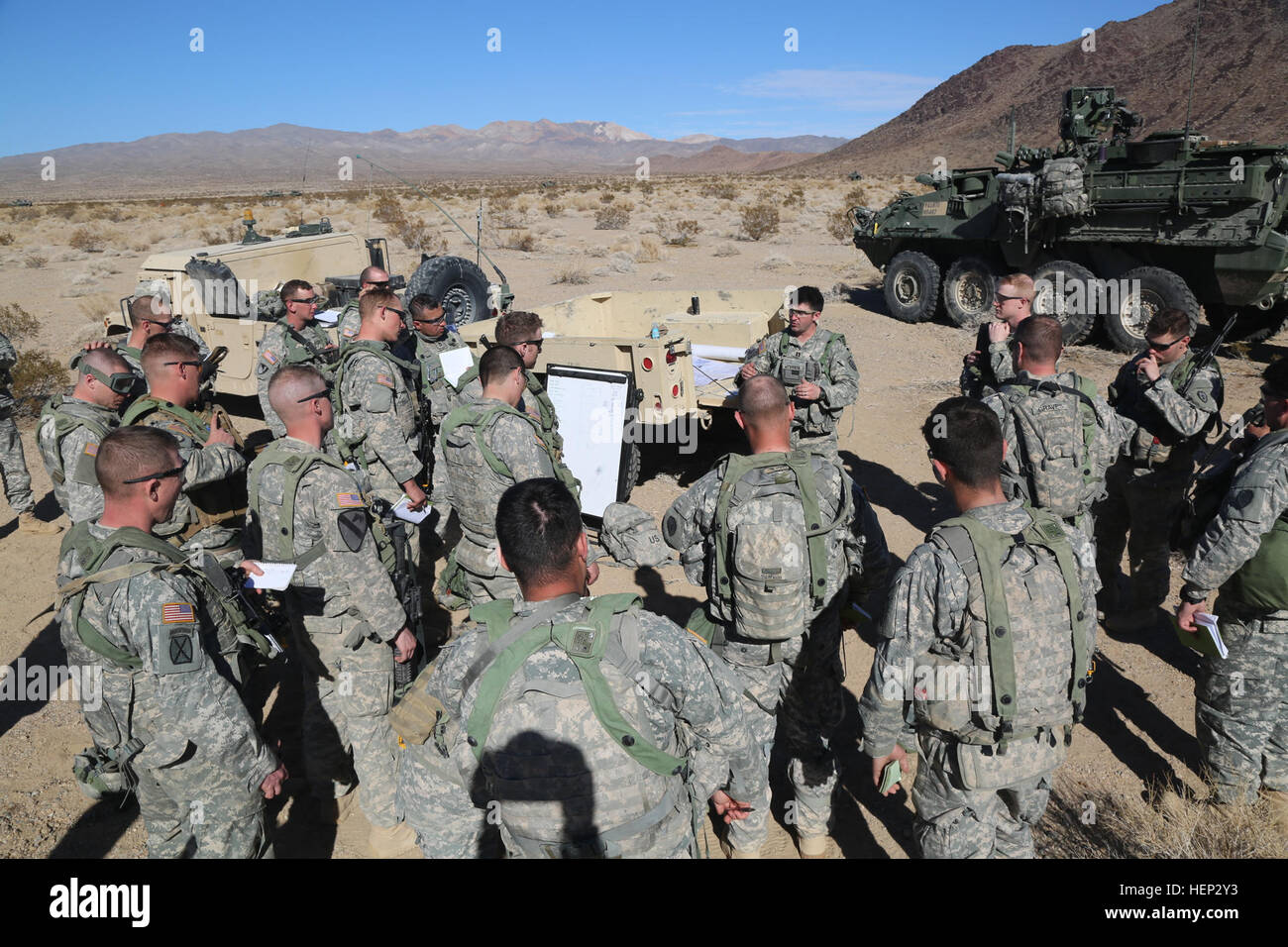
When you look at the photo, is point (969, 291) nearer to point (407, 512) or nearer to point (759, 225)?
point (407, 512)

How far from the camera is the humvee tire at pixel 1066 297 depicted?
35.2 feet

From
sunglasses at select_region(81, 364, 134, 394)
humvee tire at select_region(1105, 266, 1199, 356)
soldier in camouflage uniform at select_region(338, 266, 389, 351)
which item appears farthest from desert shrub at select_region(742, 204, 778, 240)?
sunglasses at select_region(81, 364, 134, 394)

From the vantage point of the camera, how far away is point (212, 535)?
11.7ft

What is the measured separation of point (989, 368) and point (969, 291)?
839 centimetres

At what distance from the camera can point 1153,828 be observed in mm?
3141

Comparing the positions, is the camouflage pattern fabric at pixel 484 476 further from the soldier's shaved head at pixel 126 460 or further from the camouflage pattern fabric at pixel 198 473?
the soldier's shaved head at pixel 126 460

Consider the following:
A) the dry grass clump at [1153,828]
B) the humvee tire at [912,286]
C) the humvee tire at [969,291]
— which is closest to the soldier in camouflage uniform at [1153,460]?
the dry grass clump at [1153,828]

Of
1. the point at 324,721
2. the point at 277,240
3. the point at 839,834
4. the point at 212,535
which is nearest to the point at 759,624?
the point at 839,834

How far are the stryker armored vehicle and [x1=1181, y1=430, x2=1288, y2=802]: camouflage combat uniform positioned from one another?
316 inches

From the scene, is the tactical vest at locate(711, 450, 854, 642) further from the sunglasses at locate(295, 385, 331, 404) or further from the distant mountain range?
the distant mountain range

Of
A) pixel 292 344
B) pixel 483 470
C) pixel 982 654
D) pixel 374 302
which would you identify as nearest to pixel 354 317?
pixel 292 344

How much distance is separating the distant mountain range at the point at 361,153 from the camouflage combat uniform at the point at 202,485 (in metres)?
81.6
